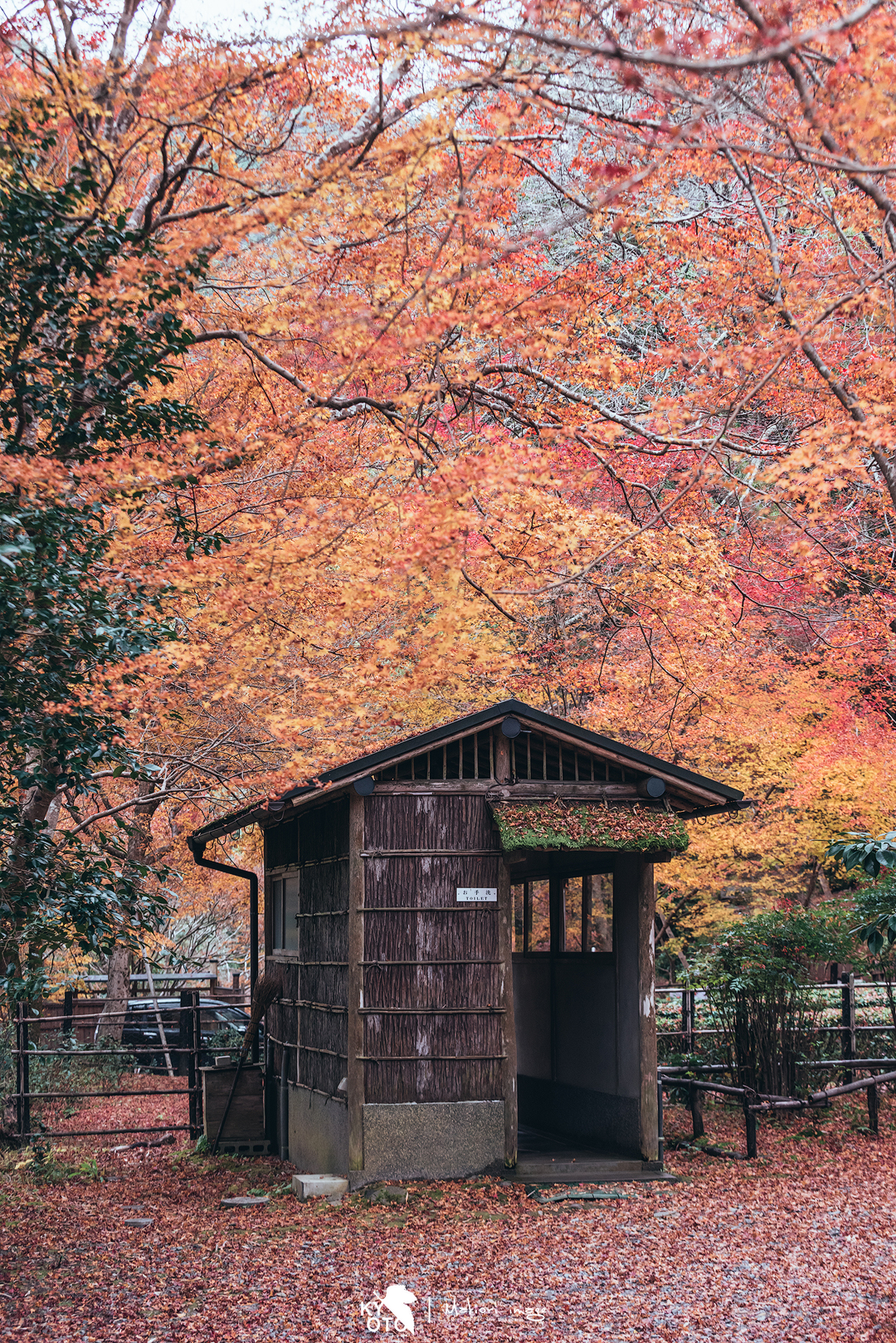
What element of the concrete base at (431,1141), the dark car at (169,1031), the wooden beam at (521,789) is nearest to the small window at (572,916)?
the wooden beam at (521,789)

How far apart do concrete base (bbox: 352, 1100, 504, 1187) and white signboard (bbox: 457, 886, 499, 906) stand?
5.80 feet

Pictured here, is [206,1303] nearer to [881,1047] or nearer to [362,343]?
[362,343]

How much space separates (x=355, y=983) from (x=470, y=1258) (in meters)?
2.78

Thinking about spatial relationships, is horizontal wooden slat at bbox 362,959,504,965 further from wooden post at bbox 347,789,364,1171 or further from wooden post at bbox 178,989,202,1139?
wooden post at bbox 178,989,202,1139

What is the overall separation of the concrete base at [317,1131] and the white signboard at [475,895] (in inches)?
82.9

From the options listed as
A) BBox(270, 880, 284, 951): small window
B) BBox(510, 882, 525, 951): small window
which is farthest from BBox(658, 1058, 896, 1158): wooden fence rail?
BBox(270, 880, 284, 951): small window

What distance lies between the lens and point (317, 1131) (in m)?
11.2

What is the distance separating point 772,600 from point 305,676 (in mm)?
10655

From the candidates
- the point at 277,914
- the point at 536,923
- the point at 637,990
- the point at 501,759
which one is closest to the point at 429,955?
the point at 501,759

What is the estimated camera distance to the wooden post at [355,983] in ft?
32.3

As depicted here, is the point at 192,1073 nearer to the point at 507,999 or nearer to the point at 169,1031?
the point at 507,999

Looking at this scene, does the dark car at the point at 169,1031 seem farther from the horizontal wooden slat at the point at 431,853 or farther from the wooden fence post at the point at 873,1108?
the wooden fence post at the point at 873,1108

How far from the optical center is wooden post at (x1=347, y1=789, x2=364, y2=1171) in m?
9.86

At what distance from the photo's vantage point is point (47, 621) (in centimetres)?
695
